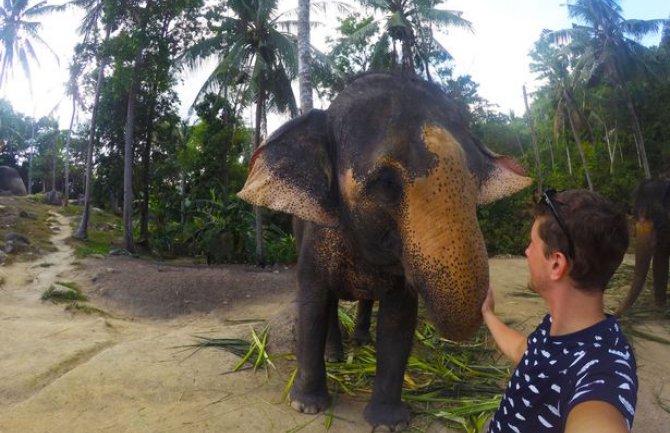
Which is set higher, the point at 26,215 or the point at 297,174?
the point at 297,174

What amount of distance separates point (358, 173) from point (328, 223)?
1.18 ft

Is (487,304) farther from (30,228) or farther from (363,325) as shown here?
(30,228)

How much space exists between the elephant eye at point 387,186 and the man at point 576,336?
30.2 inches

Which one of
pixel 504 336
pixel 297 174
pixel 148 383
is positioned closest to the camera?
pixel 504 336

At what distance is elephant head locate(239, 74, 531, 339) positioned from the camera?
7.52 feet

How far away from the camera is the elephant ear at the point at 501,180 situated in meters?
3.05

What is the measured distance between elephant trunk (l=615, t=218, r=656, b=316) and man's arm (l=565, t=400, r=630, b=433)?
18.1ft

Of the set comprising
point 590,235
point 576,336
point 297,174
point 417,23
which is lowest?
point 576,336

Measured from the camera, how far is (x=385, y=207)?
8.57 ft

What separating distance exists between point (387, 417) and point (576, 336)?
5.85 ft

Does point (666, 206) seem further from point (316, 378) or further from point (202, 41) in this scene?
point (202, 41)

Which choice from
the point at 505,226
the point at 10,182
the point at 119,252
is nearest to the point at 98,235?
the point at 119,252

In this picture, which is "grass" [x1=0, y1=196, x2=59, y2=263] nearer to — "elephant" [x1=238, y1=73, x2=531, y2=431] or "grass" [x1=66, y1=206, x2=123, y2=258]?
"grass" [x1=66, y1=206, x2=123, y2=258]

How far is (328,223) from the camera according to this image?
292cm
